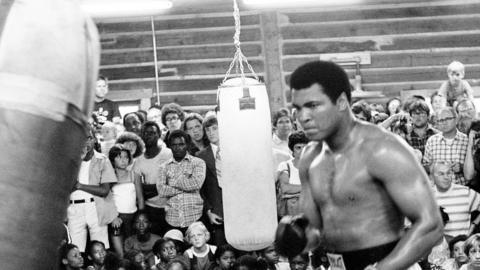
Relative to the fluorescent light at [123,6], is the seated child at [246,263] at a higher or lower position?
lower

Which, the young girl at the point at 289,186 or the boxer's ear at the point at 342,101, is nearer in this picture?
the boxer's ear at the point at 342,101

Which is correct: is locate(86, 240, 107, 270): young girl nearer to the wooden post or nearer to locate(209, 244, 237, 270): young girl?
locate(209, 244, 237, 270): young girl

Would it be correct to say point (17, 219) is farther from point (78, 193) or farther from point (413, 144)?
point (413, 144)

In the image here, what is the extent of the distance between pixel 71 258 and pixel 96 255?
264 mm

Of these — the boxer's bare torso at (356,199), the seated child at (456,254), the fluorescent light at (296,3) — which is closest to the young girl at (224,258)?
the seated child at (456,254)

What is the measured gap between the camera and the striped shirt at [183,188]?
26.1ft

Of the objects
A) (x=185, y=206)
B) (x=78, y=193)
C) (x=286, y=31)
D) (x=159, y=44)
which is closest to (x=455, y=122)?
(x=185, y=206)

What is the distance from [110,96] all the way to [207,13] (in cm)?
212

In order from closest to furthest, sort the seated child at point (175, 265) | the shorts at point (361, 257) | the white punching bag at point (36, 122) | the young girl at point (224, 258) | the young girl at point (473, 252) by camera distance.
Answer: the white punching bag at point (36, 122) < the shorts at point (361, 257) < the seated child at point (175, 265) < the young girl at point (473, 252) < the young girl at point (224, 258)

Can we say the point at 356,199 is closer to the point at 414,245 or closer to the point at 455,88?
the point at 414,245

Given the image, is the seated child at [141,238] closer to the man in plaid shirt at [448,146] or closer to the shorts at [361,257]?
the man in plaid shirt at [448,146]

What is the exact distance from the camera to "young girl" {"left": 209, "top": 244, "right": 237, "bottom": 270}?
7738mm

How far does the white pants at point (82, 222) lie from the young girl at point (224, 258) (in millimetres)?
1119

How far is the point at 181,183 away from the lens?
7934 millimetres
